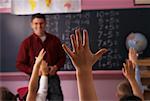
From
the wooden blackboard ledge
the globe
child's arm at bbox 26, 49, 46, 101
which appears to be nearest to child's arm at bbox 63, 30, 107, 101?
child's arm at bbox 26, 49, 46, 101

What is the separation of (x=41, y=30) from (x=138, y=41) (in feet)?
3.85

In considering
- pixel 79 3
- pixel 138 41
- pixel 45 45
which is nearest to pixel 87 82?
pixel 45 45

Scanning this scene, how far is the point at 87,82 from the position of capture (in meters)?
0.93

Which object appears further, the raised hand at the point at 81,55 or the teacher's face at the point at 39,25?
the teacher's face at the point at 39,25

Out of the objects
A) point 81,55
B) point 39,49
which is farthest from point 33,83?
point 39,49

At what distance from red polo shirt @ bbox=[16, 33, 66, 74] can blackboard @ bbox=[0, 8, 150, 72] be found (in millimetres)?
484

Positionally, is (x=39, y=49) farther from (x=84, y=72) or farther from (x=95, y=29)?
(x=84, y=72)

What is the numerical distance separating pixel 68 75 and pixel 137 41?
0.97m

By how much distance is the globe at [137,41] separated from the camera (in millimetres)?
3600

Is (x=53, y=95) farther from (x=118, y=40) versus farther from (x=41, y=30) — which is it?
(x=118, y=40)

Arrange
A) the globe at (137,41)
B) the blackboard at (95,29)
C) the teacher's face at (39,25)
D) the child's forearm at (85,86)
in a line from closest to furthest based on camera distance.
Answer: the child's forearm at (85,86)
the teacher's face at (39,25)
the globe at (137,41)
the blackboard at (95,29)

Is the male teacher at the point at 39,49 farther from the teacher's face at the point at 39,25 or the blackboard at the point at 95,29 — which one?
the blackboard at the point at 95,29

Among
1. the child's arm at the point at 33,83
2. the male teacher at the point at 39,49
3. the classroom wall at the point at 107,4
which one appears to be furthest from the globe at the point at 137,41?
the child's arm at the point at 33,83

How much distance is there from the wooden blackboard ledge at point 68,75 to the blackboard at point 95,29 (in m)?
0.05
